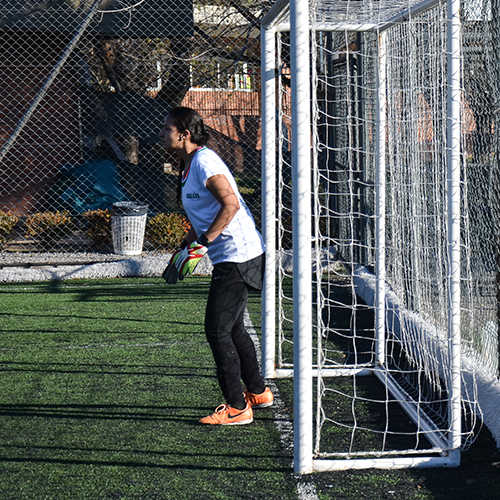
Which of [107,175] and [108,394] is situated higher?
[107,175]

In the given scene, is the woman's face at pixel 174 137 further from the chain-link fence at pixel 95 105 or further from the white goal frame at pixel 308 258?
the chain-link fence at pixel 95 105

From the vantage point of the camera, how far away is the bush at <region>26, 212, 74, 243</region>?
11.0 m

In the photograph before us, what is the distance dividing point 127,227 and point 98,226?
0.66 meters

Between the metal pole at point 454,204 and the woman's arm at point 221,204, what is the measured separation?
122 cm

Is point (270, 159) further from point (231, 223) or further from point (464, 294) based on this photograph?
point (464, 294)

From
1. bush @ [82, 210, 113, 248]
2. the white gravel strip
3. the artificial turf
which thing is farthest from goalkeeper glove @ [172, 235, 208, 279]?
bush @ [82, 210, 113, 248]

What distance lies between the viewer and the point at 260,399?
460 cm

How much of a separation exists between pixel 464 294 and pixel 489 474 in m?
2.44

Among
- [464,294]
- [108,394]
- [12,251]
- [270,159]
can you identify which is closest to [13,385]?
[108,394]

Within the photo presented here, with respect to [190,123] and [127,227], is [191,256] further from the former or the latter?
[127,227]

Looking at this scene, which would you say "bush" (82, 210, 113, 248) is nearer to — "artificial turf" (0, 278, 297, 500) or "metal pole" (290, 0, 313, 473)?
"artificial turf" (0, 278, 297, 500)

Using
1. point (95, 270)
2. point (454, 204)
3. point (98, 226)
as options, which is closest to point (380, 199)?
point (454, 204)

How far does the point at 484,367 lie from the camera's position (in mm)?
4613

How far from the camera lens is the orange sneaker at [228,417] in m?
4.31
